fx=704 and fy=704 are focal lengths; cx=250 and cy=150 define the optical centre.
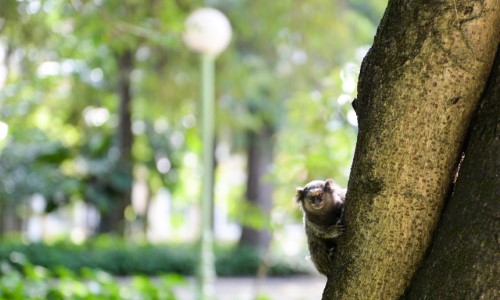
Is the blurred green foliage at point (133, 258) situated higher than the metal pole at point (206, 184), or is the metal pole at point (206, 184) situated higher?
the blurred green foliage at point (133, 258)

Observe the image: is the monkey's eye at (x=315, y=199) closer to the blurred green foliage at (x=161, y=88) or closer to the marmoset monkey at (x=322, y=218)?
the marmoset monkey at (x=322, y=218)

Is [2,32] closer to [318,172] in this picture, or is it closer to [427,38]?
[318,172]

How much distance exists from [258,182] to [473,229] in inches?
619

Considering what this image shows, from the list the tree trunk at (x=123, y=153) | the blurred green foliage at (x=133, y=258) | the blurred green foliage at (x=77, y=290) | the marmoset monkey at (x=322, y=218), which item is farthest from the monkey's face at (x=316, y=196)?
the tree trunk at (x=123, y=153)

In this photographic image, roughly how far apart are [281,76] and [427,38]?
11.5 meters

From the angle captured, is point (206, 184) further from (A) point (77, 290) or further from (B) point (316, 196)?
(B) point (316, 196)

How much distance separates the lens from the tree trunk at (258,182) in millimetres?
17422

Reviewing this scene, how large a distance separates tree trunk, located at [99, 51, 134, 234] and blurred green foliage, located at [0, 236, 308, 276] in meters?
1.37

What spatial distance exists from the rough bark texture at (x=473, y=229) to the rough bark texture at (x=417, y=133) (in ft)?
0.17

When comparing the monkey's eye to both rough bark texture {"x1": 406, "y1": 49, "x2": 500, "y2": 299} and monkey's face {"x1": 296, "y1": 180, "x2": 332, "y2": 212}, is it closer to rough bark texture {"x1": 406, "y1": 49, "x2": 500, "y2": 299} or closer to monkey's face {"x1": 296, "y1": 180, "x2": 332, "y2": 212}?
monkey's face {"x1": 296, "y1": 180, "x2": 332, "y2": 212}

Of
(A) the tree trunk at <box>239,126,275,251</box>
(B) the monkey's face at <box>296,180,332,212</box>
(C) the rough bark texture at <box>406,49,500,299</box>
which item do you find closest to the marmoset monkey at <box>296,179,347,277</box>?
(B) the monkey's face at <box>296,180,332,212</box>

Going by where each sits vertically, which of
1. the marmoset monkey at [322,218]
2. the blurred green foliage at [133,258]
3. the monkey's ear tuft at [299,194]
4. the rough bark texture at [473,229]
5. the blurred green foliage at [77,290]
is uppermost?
the blurred green foliage at [133,258]

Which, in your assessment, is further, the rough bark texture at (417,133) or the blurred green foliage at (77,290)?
the blurred green foliage at (77,290)

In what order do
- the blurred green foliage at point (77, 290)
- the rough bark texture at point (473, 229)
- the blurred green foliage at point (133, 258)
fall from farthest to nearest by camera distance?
the blurred green foliage at point (133, 258) < the blurred green foliage at point (77, 290) < the rough bark texture at point (473, 229)
